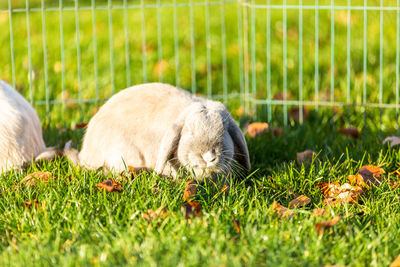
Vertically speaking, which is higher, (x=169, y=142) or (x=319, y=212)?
(x=169, y=142)

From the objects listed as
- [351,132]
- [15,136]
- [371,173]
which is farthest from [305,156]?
[15,136]

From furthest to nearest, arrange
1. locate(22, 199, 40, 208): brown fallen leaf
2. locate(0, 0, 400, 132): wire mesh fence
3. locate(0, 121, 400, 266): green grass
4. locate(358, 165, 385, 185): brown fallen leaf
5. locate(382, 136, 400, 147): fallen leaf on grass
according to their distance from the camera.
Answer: locate(0, 0, 400, 132): wire mesh fence
locate(382, 136, 400, 147): fallen leaf on grass
locate(358, 165, 385, 185): brown fallen leaf
locate(22, 199, 40, 208): brown fallen leaf
locate(0, 121, 400, 266): green grass

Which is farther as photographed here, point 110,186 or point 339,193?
point 339,193

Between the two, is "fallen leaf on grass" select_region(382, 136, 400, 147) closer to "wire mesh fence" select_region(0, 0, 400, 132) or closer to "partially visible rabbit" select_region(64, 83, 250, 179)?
"wire mesh fence" select_region(0, 0, 400, 132)

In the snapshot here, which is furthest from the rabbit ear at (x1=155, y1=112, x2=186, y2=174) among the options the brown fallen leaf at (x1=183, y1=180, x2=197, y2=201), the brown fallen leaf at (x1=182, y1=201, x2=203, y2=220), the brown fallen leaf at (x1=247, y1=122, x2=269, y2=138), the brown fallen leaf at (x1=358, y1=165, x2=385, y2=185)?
the brown fallen leaf at (x1=247, y1=122, x2=269, y2=138)

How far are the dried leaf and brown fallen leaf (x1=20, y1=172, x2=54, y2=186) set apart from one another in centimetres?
150

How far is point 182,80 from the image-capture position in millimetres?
5699

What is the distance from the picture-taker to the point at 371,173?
11.3 feet

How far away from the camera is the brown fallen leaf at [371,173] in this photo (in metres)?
3.38

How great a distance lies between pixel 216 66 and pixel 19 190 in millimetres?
3129

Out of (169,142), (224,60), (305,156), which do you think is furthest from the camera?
(224,60)

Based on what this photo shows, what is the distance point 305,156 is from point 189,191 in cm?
106

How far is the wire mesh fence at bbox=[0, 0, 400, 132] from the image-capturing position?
15.3 feet

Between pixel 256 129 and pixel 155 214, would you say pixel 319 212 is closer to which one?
pixel 155 214
